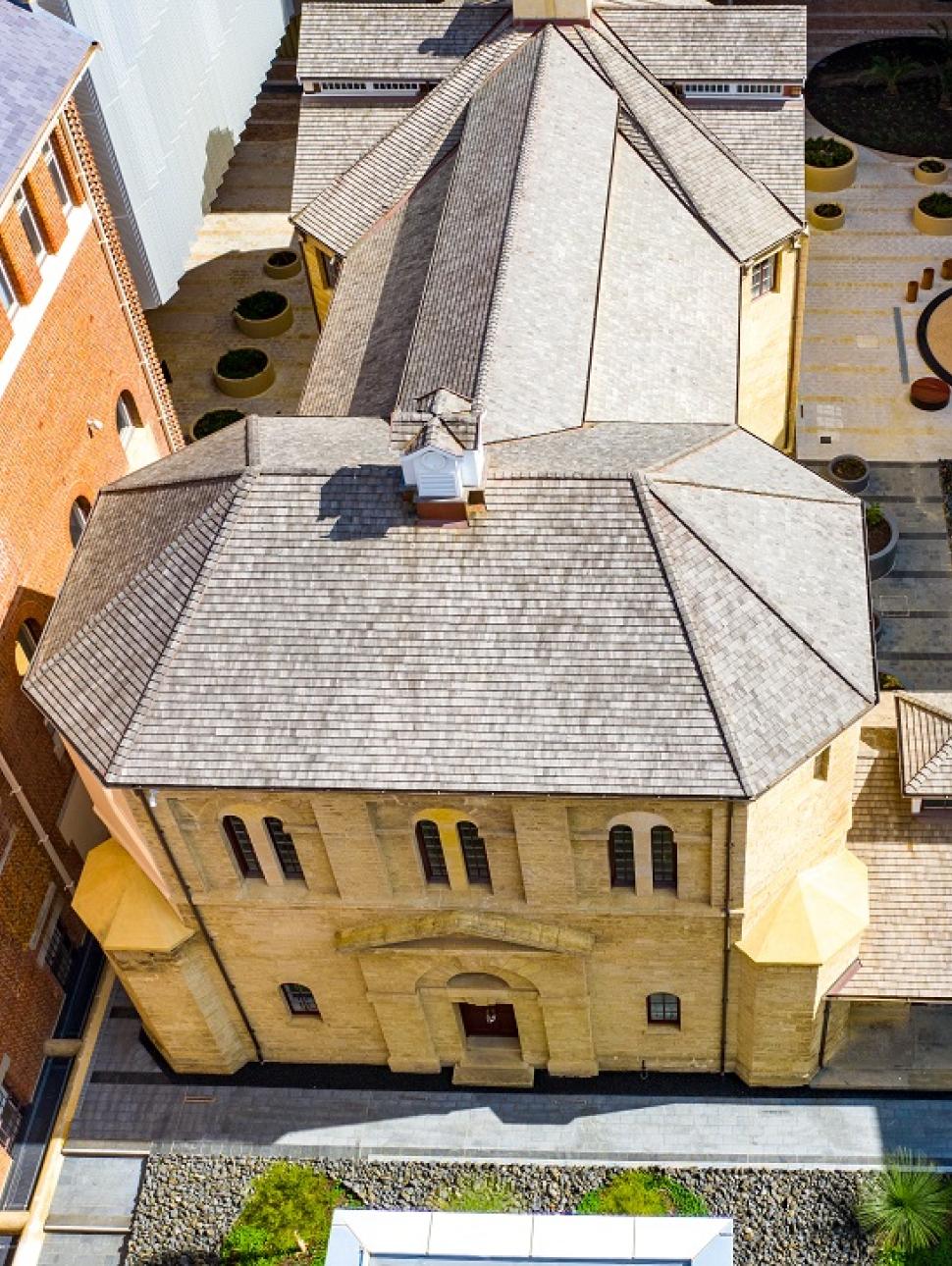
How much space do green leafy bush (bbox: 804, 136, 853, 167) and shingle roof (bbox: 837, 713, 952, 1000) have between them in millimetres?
42320

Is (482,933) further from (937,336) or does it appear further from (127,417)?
(937,336)

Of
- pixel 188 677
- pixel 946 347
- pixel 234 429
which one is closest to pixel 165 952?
pixel 188 677

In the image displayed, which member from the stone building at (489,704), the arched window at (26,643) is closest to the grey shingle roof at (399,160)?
the stone building at (489,704)

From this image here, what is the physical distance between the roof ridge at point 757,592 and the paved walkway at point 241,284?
107ft

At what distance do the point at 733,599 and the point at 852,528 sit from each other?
5.42m

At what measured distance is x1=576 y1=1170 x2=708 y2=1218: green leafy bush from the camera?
4016 cm

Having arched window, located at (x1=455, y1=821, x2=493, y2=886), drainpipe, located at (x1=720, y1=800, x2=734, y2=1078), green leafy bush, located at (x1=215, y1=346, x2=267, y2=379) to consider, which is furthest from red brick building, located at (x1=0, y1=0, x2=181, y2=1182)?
drainpipe, located at (x1=720, y1=800, x2=734, y2=1078)

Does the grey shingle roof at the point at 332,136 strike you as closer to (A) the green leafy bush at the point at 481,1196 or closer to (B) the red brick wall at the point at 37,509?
(B) the red brick wall at the point at 37,509

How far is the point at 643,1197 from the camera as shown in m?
40.3

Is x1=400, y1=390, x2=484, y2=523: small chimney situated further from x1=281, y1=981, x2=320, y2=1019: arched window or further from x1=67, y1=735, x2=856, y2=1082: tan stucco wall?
x1=281, y1=981, x2=320, y2=1019: arched window

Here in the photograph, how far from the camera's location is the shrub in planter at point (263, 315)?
228 feet

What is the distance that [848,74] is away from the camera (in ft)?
272

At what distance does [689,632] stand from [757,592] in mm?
2269

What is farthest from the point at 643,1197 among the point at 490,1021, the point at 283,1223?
the point at 283,1223
